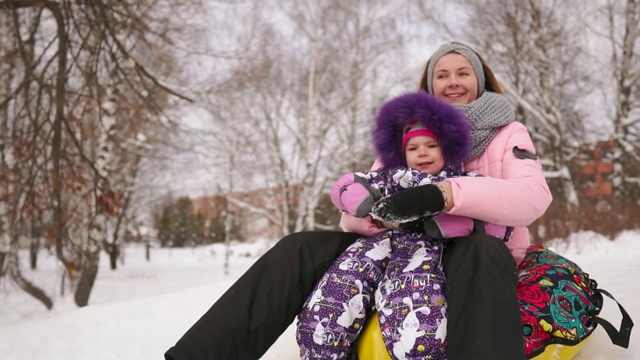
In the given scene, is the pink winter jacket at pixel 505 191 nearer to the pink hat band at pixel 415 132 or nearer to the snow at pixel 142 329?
the pink hat band at pixel 415 132

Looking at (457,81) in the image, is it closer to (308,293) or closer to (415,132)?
(415,132)

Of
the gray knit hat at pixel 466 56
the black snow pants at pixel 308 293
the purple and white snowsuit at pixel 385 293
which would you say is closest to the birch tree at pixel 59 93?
the gray knit hat at pixel 466 56

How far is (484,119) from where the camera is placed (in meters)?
2.09

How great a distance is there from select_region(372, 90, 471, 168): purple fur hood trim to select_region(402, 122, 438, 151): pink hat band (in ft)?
0.05

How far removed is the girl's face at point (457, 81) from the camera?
7.61 ft

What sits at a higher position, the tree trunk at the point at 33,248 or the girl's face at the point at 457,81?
the girl's face at the point at 457,81

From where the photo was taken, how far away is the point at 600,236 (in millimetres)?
7383

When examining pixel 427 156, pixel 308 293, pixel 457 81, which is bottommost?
pixel 308 293

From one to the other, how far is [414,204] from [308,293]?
1.68ft

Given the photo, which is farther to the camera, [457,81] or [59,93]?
[59,93]

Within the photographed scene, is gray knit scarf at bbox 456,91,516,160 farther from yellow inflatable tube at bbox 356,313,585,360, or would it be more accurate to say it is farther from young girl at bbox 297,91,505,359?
yellow inflatable tube at bbox 356,313,585,360

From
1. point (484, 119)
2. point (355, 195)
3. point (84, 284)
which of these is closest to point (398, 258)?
point (355, 195)

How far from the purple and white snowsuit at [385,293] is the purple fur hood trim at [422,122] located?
0.37ft

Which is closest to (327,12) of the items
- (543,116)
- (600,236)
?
(543,116)
